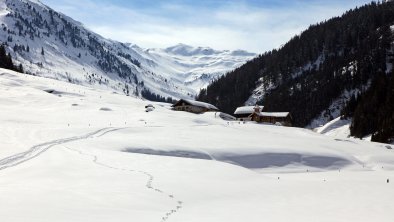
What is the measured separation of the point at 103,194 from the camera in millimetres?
16969

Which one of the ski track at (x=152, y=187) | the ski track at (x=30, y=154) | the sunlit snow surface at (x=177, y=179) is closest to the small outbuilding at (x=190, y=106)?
the sunlit snow surface at (x=177, y=179)

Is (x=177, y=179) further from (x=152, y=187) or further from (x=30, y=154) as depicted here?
(x=30, y=154)

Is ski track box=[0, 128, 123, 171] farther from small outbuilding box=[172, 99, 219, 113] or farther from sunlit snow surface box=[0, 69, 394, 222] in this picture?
small outbuilding box=[172, 99, 219, 113]

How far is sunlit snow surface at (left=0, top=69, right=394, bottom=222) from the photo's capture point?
14.9 meters

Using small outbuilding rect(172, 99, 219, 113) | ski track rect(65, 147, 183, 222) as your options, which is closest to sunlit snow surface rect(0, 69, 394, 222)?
ski track rect(65, 147, 183, 222)

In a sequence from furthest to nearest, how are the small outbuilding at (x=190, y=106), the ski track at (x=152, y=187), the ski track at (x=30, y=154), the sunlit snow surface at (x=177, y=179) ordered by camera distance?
the small outbuilding at (x=190, y=106) < the ski track at (x=30, y=154) < the sunlit snow surface at (x=177, y=179) < the ski track at (x=152, y=187)

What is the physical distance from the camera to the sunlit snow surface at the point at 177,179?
14.9 metres

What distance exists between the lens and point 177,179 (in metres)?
23.1

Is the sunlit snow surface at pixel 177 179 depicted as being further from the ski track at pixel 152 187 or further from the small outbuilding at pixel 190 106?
the small outbuilding at pixel 190 106

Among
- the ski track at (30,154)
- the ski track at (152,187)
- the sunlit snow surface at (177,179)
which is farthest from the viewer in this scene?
the ski track at (30,154)

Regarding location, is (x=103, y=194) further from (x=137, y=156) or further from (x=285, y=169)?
(x=285, y=169)

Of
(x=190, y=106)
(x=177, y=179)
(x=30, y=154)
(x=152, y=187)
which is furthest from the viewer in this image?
(x=190, y=106)

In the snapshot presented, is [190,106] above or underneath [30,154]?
above

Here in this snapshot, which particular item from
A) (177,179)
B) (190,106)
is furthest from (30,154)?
(190,106)
